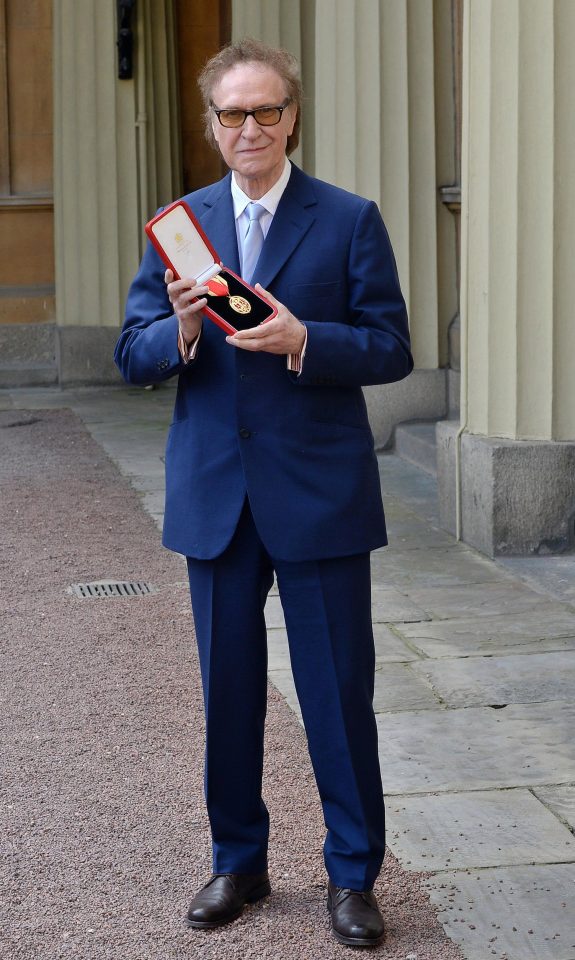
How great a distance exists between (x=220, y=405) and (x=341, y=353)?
0.30 metres

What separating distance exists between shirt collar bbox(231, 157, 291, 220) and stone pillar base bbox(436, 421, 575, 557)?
142 inches

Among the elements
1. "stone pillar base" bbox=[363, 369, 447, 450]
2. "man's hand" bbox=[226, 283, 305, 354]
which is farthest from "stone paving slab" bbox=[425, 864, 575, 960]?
"stone pillar base" bbox=[363, 369, 447, 450]

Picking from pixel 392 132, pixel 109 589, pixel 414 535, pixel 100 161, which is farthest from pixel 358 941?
pixel 100 161

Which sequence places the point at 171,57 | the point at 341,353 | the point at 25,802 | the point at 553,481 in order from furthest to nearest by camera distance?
the point at 171,57 < the point at 553,481 < the point at 25,802 < the point at 341,353

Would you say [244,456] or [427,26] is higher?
[427,26]

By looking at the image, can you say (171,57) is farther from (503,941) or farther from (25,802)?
(503,941)

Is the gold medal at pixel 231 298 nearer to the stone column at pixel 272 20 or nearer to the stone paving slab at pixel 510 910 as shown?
the stone paving slab at pixel 510 910

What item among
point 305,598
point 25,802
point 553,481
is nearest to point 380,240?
point 305,598

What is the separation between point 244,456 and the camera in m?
3.02

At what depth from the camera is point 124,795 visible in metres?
3.94

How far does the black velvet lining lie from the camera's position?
9.26ft

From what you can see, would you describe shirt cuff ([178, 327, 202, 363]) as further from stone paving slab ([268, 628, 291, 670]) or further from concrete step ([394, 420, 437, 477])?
concrete step ([394, 420, 437, 477])

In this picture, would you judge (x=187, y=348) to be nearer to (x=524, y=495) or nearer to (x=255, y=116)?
(x=255, y=116)

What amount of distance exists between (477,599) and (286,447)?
3.08m
